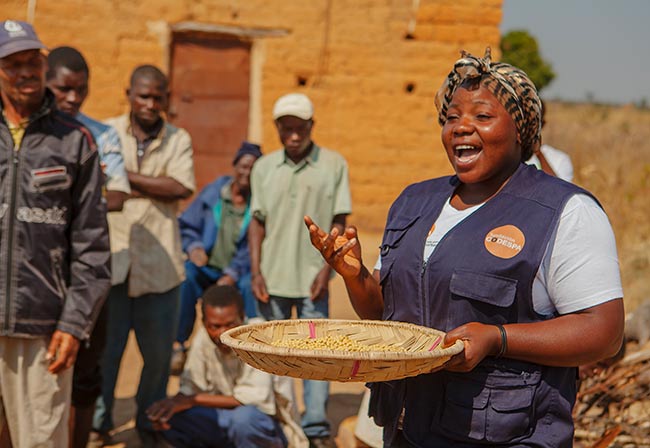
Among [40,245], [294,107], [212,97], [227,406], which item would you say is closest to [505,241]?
[40,245]

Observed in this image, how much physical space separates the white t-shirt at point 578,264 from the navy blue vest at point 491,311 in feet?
0.09

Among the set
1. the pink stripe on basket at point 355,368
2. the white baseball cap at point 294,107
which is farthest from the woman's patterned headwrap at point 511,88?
the white baseball cap at point 294,107

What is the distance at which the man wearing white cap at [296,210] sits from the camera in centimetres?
526

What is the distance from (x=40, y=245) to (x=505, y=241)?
6.37 ft

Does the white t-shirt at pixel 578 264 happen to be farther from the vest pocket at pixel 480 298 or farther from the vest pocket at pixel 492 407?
the vest pocket at pixel 492 407

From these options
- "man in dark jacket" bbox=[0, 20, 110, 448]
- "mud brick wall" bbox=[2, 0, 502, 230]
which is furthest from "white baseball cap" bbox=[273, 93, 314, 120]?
"mud brick wall" bbox=[2, 0, 502, 230]

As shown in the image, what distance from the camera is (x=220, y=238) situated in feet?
20.1

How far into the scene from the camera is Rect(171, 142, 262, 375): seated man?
6.00m

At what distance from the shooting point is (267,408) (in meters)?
4.55

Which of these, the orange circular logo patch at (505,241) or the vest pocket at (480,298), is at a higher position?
the orange circular logo patch at (505,241)

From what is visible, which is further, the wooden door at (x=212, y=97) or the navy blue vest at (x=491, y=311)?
the wooden door at (x=212, y=97)

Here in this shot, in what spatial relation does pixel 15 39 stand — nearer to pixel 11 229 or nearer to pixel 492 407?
pixel 11 229

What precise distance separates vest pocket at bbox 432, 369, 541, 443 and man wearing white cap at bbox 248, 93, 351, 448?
2.80 meters

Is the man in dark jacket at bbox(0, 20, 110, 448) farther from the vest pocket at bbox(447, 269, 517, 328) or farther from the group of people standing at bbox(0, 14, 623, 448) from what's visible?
the vest pocket at bbox(447, 269, 517, 328)
